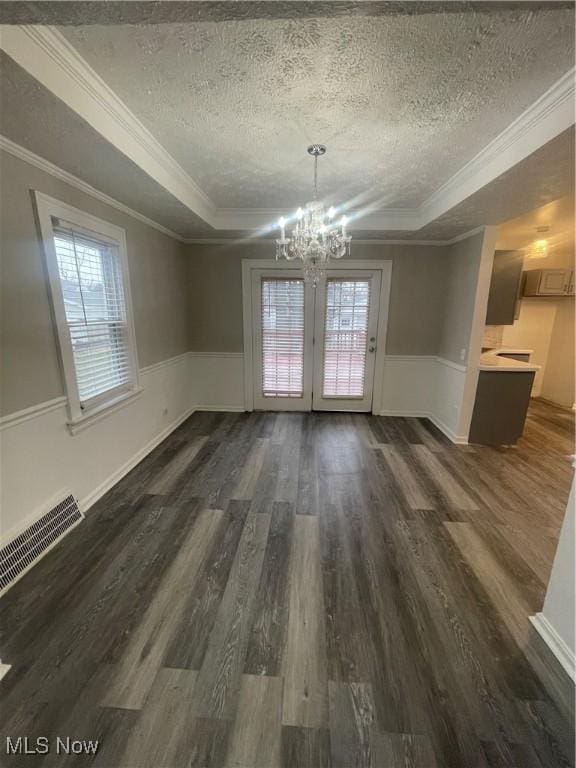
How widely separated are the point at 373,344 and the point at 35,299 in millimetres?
3568

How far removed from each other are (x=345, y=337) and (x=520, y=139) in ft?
8.43

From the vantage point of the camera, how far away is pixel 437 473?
2764 mm

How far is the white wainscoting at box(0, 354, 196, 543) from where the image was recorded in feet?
5.56

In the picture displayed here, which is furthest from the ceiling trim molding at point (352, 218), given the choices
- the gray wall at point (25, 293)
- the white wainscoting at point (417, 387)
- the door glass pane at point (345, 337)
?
the white wainscoting at point (417, 387)

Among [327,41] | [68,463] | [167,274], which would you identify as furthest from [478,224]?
[68,463]

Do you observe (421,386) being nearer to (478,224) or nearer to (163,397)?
(478,224)

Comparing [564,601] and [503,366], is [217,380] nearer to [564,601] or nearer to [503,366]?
[503,366]

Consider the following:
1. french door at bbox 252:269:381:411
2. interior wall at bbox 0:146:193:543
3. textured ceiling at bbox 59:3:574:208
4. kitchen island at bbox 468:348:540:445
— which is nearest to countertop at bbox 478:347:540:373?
kitchen island at bbox 468:348:540:445

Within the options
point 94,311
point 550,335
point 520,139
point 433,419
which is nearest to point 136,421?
point 94,311

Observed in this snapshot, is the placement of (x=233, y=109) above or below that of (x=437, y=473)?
above

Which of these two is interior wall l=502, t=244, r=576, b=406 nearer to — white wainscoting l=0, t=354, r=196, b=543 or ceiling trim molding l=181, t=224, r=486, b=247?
ceiling trim molding l=181, t=224, r=486, b=247

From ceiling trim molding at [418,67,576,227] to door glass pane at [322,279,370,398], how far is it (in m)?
1.54

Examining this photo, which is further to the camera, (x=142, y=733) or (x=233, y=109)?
(x=233, y=109)

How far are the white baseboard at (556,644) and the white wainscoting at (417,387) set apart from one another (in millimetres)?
2486
